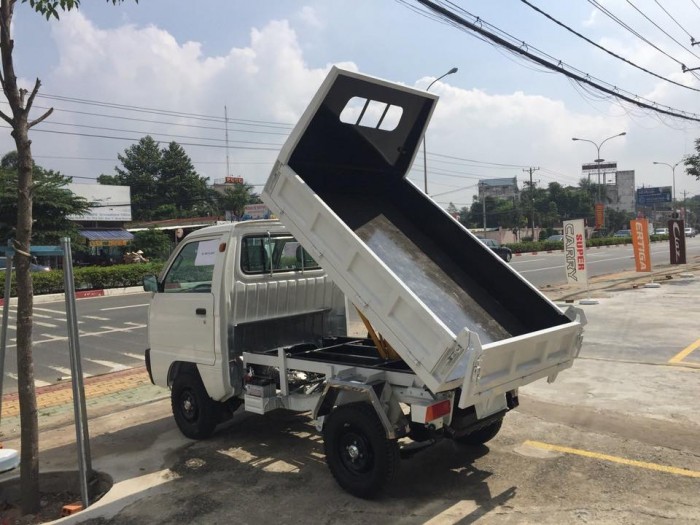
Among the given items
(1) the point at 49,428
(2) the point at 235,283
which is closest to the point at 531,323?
(2) the point at 235,283

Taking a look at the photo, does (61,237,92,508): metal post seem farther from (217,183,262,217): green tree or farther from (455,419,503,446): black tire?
(217,183,262,217): green tree

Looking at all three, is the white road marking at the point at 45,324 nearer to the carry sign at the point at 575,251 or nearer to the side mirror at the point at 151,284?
the side mirror at the point at 151,284

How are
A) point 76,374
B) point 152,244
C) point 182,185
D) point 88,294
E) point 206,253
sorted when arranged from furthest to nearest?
point 182,185, point 152,244, point 88,294, point 206,253, point 76,374

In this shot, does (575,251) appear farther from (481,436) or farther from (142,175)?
(142,175)

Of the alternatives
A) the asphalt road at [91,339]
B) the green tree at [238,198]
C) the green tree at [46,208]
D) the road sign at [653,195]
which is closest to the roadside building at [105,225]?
the green tree at [46,208]

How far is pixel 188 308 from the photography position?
5500 millimetres

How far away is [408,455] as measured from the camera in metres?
4.34

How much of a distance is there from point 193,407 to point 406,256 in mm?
2636

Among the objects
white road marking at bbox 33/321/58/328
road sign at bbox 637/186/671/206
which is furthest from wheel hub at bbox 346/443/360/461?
road sign at bbox 637/186/671/206

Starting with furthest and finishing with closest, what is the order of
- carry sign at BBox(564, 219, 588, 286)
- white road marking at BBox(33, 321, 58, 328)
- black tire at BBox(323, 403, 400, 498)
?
carry sign at BBox(564, 219, 588, 286)
white road marking at BBox(33, 321, 58, 328)
black tire at BBox(323, 403, 400, 498)

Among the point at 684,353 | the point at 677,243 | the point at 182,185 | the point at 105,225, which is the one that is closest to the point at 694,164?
the point at 677,243

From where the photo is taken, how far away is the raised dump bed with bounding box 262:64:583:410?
3650mm

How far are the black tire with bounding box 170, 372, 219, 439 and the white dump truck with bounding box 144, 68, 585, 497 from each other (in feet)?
0.05

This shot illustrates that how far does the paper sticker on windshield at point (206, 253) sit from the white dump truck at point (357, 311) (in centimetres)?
2
